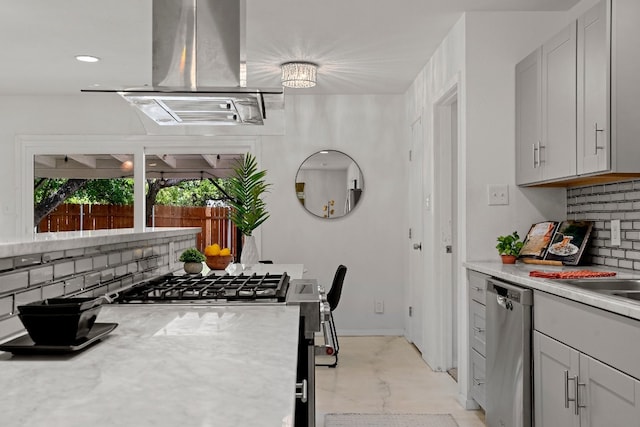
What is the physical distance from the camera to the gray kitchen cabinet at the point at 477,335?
3.16 meters

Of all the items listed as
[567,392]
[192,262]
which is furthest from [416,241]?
[567,392]

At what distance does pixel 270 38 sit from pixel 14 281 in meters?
Answer: 3.03

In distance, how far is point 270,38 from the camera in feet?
13.4

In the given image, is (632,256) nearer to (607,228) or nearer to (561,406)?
(607,228)

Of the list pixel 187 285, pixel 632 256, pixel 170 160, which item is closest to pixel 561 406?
pixel 632 256

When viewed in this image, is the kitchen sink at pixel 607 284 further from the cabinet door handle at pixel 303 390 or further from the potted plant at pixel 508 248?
the cabinet door handle at pixel 303 390

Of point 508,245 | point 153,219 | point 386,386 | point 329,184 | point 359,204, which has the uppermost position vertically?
point 329,184

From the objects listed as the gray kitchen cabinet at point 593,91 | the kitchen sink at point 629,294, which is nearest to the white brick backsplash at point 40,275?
the kitchen sink at point 629,294

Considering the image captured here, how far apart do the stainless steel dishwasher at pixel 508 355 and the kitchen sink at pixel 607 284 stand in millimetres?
196

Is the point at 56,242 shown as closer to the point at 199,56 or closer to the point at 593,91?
the point at 199,56

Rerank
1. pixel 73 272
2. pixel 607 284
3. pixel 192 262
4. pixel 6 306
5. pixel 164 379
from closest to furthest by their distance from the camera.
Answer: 1. pixel 164 379
2. pixel 6 306
3. pixel 73 272
4. pixel 607 284
5. pixel 192 262

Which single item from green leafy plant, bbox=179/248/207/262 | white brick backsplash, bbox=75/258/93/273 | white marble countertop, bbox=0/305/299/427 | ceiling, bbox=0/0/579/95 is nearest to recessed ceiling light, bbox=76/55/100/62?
ceiling, bbox=0/0/579/95

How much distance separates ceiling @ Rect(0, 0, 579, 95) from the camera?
137 inches

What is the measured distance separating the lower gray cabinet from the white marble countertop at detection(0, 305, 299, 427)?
1049mm
